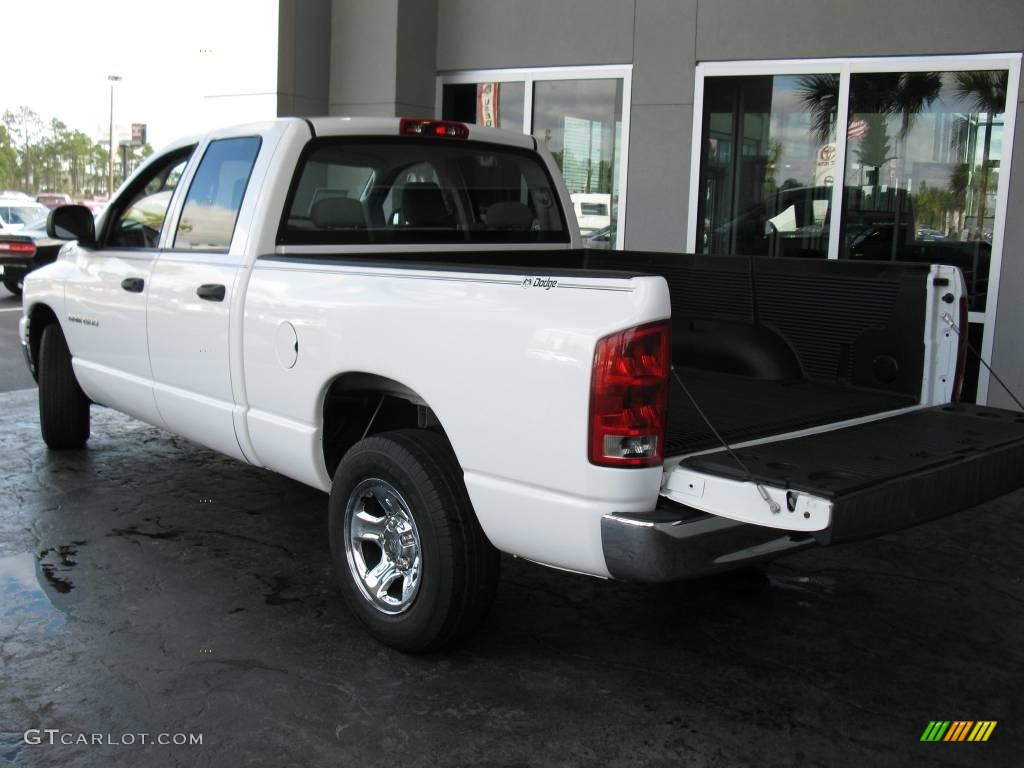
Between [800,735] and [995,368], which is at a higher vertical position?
[995,368]

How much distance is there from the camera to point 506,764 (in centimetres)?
318

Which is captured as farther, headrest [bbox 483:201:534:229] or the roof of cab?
headrest [bbox 483:201:534:229]

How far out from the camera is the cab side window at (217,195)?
4.86 meters

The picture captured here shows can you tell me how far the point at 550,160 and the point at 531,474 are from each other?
9.90ft

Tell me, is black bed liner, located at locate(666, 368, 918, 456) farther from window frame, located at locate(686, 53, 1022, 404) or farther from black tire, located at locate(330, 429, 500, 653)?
window frame, located at locate(686, 53, 1022, 404)

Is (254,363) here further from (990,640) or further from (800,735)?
(990,640)

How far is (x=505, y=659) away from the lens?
12.8 ft

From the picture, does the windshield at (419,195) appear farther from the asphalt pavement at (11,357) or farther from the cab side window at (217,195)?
the asphalt pavement at (11,357)

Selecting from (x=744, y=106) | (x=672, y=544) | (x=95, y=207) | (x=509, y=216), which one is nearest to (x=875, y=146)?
(x=744, y=106)

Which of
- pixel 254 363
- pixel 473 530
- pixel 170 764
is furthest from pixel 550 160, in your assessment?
pixel 170 764

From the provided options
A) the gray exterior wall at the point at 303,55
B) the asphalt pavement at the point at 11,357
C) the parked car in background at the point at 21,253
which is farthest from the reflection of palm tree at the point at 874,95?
the parked car in background at the point at 21,253

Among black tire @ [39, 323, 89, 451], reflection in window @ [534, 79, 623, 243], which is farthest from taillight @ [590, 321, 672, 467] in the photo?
reflection in window @ [534, 79, 623, 243]

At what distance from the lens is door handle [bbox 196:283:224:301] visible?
4629mm

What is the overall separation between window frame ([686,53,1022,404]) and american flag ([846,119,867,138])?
46 millimetres
